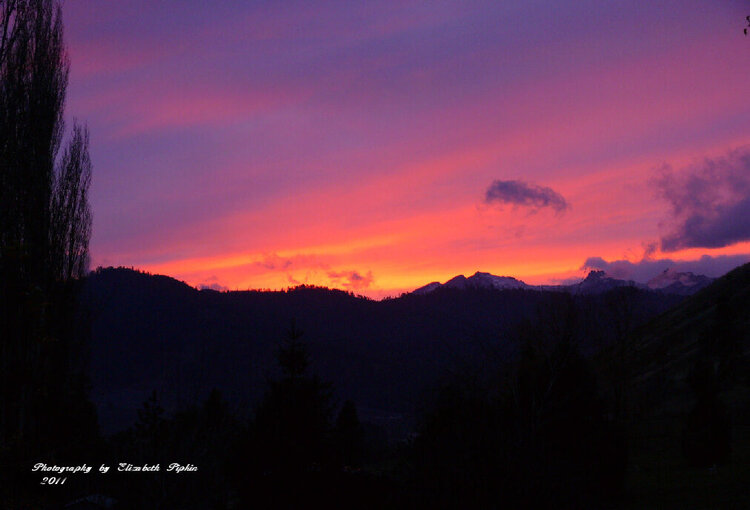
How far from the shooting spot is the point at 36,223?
64.1 ft

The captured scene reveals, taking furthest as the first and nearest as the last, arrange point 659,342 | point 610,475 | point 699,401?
point 659,342, point 699,401, point 610,475

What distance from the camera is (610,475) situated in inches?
1016

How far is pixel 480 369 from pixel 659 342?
294 ft

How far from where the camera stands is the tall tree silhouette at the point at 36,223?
35.7ft

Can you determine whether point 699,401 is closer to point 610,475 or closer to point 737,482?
point 737,482

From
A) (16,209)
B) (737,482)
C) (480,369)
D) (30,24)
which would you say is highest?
(30,24)

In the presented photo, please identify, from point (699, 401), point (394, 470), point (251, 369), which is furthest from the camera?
point (251, 369)

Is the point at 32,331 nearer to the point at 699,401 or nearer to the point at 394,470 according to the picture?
the point at 394,470

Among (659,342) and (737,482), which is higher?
(659,342)

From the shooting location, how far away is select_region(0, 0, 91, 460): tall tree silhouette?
10.9m

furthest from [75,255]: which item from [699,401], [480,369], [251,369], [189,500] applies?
[251,369]

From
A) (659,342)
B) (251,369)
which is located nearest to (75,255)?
(659,342)

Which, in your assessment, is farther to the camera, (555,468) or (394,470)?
(394,470)

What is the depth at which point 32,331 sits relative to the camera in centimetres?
838
